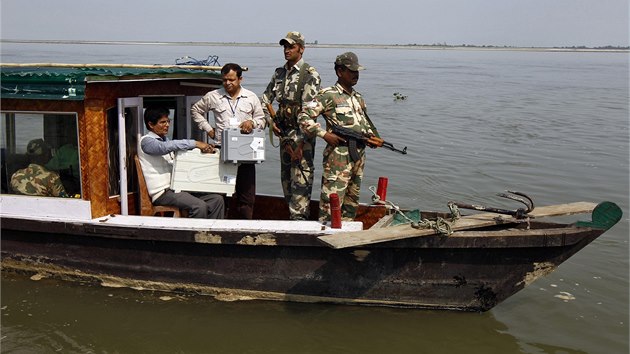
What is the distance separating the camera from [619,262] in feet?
26.2

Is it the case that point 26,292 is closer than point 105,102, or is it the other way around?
point 105,102

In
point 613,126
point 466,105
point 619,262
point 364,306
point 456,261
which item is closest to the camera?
point 456,261

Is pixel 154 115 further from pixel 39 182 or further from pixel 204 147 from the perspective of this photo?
pixel 39 182

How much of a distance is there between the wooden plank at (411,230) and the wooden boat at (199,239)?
13mm

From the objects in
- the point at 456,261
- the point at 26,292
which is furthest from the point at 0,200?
the point at 456,261

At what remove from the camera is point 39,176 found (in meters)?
6.25

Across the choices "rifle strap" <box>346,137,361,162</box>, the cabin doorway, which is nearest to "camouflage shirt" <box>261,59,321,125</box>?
"rifle strap" <box>346,137,361,162</box>

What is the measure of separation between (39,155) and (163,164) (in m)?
1.15

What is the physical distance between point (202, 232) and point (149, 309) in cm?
105

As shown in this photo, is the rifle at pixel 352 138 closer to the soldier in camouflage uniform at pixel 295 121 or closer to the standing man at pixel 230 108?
the soldier in camouflage uniform at pixel 295 121

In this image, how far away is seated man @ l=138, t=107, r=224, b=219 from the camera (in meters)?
6.12

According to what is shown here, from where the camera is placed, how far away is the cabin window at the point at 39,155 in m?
6.12

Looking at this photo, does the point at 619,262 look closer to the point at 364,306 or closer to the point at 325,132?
the point at 364,306

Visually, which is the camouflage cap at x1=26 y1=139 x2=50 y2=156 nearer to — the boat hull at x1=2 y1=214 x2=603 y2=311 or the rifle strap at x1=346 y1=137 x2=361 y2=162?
the boat hull at x1=2 y1=214 x2=603 y2=311
